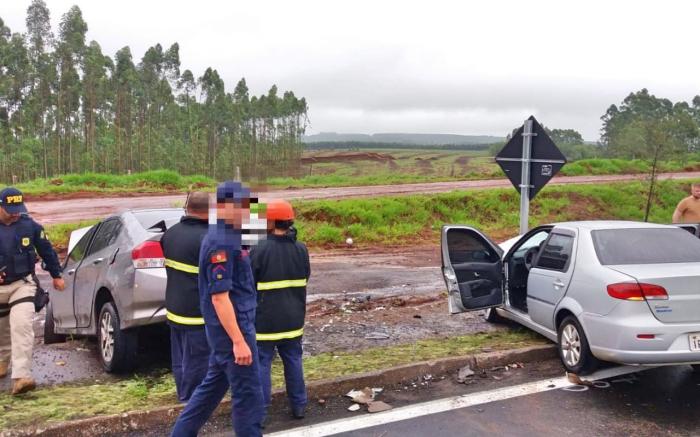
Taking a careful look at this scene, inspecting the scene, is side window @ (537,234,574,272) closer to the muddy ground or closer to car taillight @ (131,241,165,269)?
the muddy ground

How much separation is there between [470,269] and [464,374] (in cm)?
158

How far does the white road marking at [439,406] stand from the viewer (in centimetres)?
407

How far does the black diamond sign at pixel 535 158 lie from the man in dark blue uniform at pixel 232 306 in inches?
197

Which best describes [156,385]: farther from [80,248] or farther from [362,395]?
[80,248]

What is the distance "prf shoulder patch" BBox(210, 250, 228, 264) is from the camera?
3209 mm

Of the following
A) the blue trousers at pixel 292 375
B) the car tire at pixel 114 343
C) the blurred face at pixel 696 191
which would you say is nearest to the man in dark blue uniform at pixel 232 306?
the blue trousers at pixel 292 375

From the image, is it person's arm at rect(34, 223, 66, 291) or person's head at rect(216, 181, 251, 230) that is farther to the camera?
person's arm at rect(34, 223, 66, 291)

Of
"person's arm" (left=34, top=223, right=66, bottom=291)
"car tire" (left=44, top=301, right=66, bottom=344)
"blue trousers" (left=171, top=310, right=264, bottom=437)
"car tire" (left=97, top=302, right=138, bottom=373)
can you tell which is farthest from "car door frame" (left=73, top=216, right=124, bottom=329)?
"blue trousers" (left=171, top=310, right=264, bottom=437)

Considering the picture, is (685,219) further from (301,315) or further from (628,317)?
(301,315)

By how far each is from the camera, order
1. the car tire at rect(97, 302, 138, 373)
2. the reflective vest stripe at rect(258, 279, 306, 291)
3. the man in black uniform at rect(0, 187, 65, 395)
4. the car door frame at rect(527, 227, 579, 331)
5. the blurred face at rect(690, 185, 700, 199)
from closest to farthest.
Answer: the reflective vest stripe at rect(258, 279, 306, 291) < the man in black uniform at rect(0, 187, 65, 395) < the car tire at rect(97, 302, 138, 373) < the car door frame at rect(527, 227, 579, 331) < the blurred face at rect(690, 185, 700, 199)

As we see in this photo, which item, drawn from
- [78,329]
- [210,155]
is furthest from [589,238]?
[210,155]

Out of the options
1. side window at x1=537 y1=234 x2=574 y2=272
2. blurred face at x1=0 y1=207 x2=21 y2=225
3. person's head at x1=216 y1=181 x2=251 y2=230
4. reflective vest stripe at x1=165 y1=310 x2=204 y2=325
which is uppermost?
person's head at x1=216 y1=181 x2=251 y2=230

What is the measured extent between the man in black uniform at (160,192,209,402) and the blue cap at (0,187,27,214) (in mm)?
1560

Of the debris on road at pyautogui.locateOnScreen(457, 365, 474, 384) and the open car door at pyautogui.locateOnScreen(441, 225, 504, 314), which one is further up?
the open car door at pyautogui.locateOnScreen(441, 225, 504, 314)
